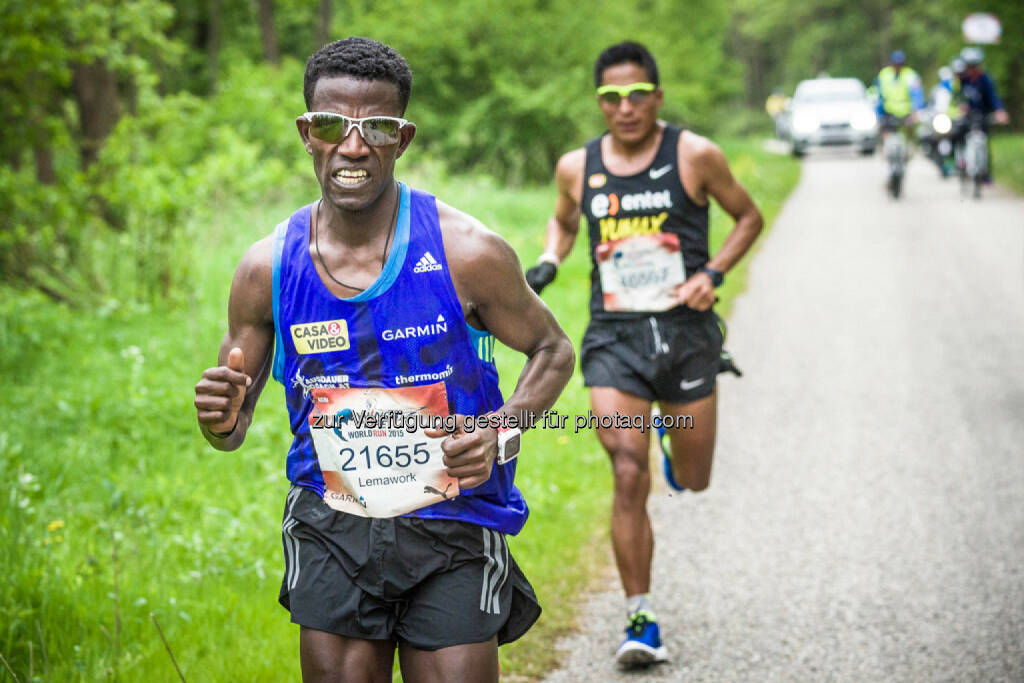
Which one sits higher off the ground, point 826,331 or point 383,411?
point 383,411

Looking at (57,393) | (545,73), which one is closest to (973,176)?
(545,73)

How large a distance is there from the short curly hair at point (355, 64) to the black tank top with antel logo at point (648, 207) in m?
2.13

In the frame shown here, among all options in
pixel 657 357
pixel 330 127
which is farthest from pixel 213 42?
pixel 330 127

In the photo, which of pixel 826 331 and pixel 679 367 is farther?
pixel 826 331

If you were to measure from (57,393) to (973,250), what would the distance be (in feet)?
36.1

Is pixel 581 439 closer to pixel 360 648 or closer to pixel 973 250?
pixel 360 648

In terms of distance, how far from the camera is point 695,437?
16.3 ft

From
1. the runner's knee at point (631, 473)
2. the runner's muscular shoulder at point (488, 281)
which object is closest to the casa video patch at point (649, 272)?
the runner's knee at point (631, 473)

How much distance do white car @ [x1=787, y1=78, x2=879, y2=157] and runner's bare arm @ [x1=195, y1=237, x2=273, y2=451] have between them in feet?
94.7

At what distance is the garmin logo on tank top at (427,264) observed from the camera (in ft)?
9.55

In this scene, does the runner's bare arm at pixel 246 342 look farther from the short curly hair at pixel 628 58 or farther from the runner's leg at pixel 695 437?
the short curly hair at pixel 628 58

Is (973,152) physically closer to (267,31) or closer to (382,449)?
(382,449)

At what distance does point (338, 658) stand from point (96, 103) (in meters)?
12.9

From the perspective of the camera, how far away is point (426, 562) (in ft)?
9.57
